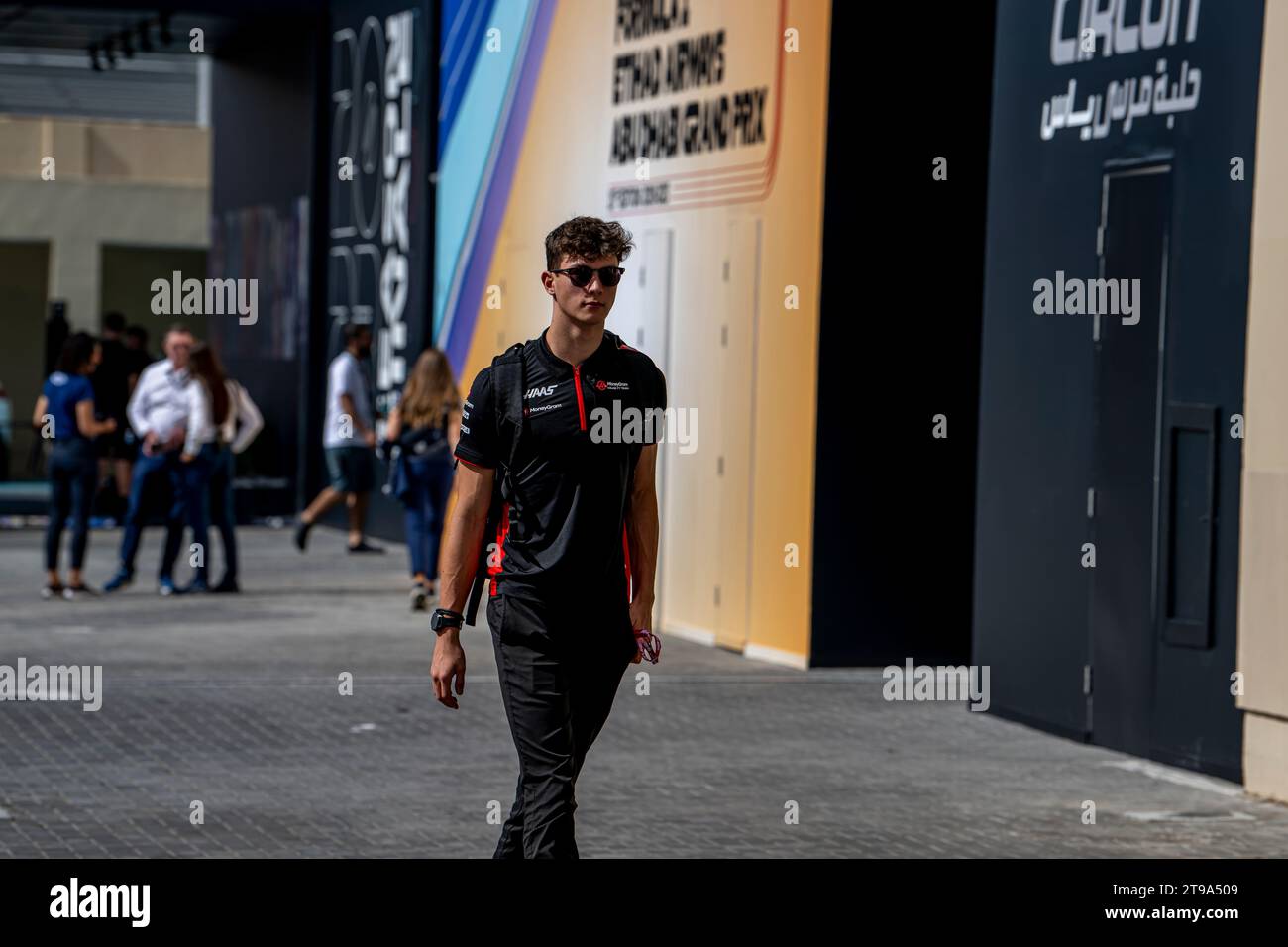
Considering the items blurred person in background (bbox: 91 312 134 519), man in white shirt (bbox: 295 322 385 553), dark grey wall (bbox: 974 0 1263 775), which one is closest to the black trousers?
dark grey wall (bbox: 974 0 1263 775)

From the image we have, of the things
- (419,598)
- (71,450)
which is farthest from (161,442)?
(419,598)

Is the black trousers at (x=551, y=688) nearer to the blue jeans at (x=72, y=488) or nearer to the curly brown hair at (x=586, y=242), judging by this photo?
the curly brown hair at (x=586, y=242)

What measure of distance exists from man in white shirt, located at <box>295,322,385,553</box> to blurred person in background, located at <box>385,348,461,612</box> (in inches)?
173

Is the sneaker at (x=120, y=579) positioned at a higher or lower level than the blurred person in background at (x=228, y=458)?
lower

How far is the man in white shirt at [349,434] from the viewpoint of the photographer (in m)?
21.0

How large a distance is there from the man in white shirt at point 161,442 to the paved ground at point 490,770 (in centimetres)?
233

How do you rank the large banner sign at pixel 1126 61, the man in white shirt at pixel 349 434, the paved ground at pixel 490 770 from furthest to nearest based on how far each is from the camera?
1. the man in white shirt at pixel 349 434
2. the large banner sign at pixel 1126 61
3. the paved ground at pixel 490 770

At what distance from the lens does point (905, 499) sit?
13.9 meters

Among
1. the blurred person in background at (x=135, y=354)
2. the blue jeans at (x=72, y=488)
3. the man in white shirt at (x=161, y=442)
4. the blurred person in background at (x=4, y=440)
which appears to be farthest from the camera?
the blurred person in background at (x=4, y=440)

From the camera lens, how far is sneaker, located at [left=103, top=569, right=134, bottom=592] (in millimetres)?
17484

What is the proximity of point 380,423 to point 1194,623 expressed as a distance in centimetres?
1332

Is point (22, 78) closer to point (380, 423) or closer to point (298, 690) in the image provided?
point (380, 423)
